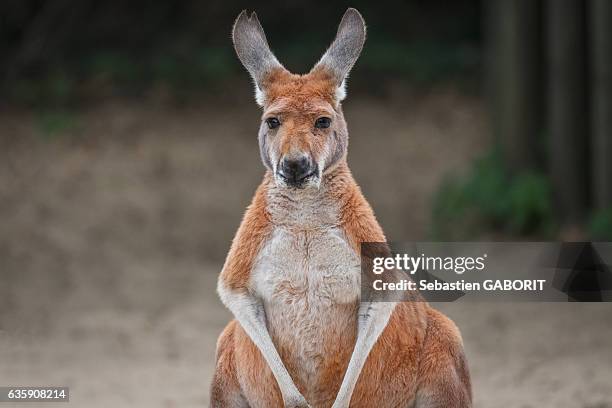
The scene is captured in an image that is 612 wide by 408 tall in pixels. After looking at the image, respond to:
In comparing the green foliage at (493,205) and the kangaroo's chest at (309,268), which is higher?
the green foliage at (493,205)

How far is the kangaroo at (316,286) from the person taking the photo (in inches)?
208

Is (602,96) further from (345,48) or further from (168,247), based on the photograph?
(345,48)

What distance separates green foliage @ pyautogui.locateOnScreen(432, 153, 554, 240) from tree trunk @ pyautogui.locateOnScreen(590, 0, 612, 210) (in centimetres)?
77

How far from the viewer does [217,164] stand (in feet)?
43.2

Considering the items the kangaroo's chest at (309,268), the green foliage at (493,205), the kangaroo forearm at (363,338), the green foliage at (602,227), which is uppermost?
the green foliage at (493,205)

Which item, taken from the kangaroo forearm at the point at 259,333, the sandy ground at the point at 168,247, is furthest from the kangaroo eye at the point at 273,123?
the sandy ground at the point at 168,247

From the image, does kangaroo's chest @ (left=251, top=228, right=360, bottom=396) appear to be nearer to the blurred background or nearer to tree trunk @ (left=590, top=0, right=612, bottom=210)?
the blurred background

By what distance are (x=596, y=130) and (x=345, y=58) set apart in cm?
592

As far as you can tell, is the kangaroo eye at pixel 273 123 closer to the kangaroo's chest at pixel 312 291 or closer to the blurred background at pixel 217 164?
the kangaroo's chest at pixel 312 291

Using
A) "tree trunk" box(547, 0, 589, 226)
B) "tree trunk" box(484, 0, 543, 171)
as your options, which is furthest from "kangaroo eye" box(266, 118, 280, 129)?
"tree trunk" box(484, 0, 543, 171)

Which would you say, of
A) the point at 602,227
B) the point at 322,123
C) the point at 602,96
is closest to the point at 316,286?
the point at 322,123

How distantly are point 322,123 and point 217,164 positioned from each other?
800 centimetres

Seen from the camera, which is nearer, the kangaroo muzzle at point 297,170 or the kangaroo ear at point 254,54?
the kangaroo muzzle at point 297,170

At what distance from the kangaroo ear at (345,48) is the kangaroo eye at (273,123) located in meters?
0.39
